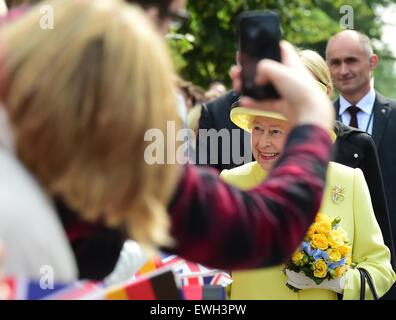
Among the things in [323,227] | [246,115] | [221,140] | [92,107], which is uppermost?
[92,107]

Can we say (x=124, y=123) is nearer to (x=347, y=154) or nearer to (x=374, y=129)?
(x=347, y=154)

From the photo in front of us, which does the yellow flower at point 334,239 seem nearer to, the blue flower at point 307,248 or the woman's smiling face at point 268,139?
the blue flower at point 307,248

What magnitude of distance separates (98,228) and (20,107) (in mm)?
317

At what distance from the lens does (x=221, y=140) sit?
6.16m

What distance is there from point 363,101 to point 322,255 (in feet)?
9.83

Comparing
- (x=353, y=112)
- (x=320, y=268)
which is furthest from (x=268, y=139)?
(x=353, y=112)

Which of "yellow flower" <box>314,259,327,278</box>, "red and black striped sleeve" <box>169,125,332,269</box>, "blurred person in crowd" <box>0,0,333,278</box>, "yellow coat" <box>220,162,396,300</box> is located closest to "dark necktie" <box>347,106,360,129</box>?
"yellow coat" <box>220,162,396,300</box>

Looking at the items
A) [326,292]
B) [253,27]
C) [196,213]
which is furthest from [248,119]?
[196,213]

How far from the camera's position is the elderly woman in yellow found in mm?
3918

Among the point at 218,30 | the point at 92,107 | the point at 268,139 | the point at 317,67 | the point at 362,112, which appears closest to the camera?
the point at 92,107

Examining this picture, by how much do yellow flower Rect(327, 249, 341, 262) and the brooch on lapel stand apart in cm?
38

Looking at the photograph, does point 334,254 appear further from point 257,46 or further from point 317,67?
point 257,46

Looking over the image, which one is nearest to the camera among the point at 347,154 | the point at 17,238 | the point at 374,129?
the point at 17,238

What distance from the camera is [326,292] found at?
13.0 feet
